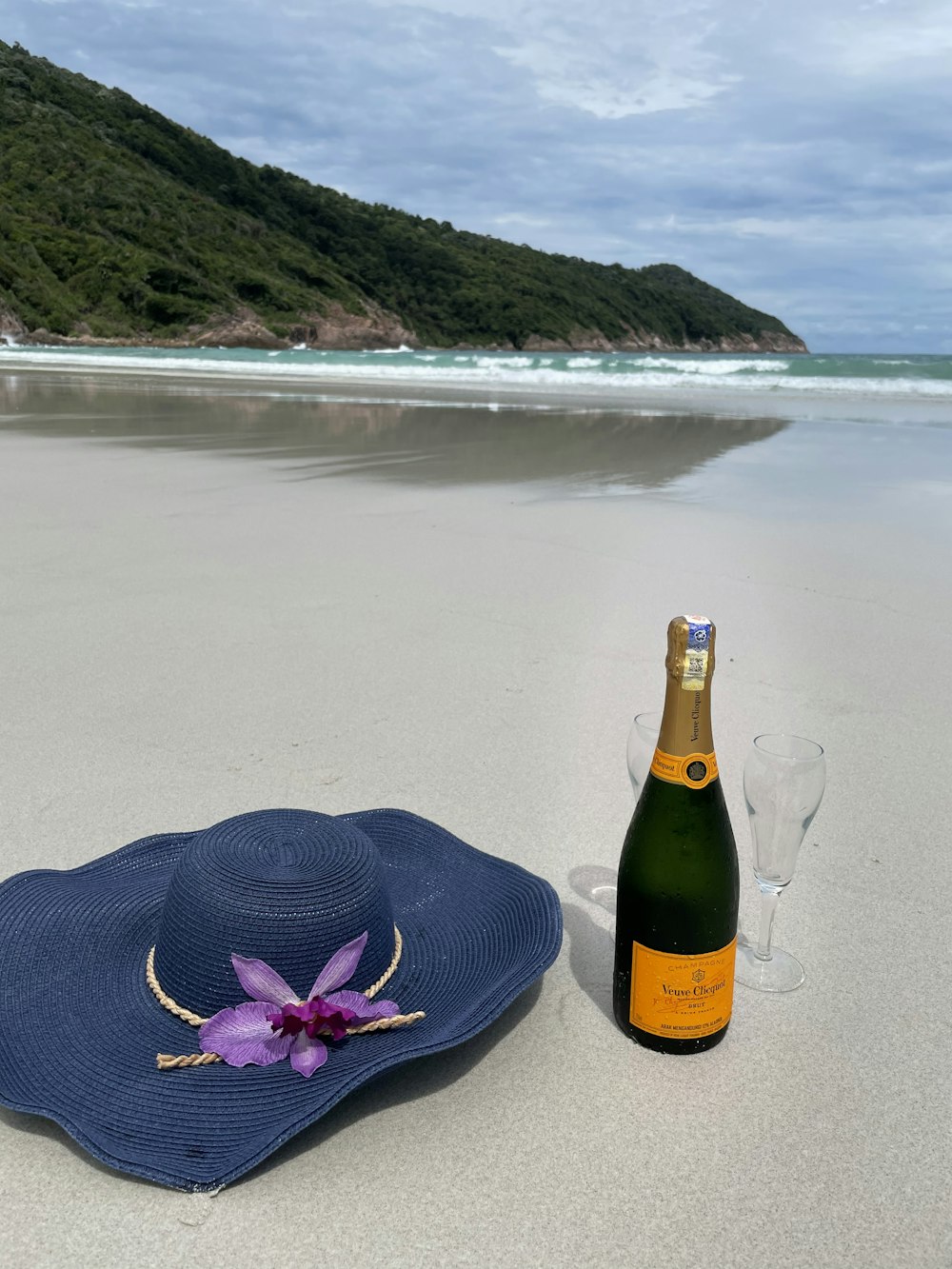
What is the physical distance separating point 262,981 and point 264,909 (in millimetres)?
86

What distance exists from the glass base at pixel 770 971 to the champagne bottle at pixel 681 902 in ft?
0.57

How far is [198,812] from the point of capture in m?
2.19

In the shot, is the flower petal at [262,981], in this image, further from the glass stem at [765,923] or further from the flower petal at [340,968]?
the glass stem at [765,923]

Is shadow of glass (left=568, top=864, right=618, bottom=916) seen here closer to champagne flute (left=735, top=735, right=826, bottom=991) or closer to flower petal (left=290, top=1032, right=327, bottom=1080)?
champagne flute (left=735, top=735, right=826, bottom=991)

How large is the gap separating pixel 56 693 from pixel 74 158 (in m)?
64.0

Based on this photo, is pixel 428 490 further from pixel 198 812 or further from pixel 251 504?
pixel 198 812

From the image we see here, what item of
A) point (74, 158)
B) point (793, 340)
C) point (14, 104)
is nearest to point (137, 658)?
point (74, 158)

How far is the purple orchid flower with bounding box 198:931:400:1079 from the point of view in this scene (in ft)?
4.11

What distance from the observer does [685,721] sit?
1390mm

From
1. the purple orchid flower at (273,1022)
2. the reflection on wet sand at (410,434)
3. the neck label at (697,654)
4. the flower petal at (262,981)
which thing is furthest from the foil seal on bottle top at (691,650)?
the reflection on wet sand at (410,434)

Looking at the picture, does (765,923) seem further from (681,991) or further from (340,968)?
(340,968)

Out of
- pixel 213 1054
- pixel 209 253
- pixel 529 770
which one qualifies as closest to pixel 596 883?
pixel 529 770

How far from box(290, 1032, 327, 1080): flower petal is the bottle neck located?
0.60 metres

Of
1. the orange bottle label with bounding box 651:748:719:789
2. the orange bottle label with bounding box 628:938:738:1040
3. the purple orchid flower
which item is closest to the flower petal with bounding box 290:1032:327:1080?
the purple orchid flower
